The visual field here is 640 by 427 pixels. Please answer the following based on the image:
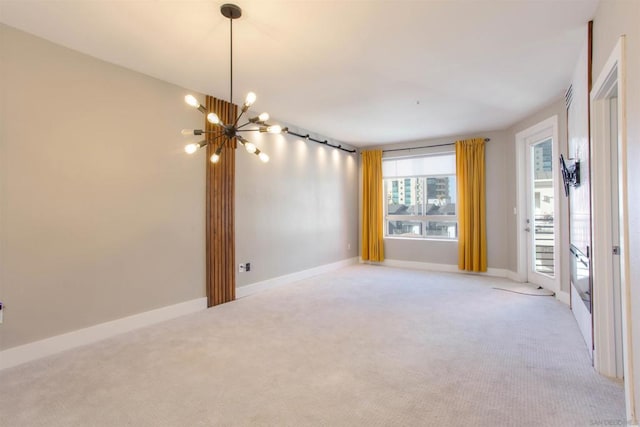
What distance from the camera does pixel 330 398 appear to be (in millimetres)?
2168

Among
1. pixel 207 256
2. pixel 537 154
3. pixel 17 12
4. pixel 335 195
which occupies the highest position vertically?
pixel 17 12

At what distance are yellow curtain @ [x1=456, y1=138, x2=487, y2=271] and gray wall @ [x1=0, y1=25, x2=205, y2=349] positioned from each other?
4.83 metres

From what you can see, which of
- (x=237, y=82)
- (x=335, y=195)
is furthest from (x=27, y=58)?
(x=335, y=195)

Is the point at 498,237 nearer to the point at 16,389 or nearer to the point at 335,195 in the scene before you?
the point at 335,195

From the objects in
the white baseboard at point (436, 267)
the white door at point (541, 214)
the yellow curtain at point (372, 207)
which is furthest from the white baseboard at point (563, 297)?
the yellow curtain at point (372, 207)

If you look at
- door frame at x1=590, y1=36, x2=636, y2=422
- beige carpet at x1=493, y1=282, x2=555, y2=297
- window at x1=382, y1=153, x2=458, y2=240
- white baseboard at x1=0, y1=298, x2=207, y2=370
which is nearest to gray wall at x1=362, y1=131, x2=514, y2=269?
window at x1=382, y1=153, x2=458, y2=240

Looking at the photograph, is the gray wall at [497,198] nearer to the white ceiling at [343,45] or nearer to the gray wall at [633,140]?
the white ceiling at [343,45]

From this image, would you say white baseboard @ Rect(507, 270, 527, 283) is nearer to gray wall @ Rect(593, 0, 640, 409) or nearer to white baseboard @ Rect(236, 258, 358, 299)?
white baseboard @ Rect(236, 258, 358, 299)

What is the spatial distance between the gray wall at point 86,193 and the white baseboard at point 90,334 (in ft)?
0.19

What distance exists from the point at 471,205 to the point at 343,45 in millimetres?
4512

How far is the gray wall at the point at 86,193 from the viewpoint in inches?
107

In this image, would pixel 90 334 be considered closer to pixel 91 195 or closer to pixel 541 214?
pixel 91 195

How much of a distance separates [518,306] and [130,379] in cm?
428

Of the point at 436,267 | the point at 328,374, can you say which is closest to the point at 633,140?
the point at 328,374
